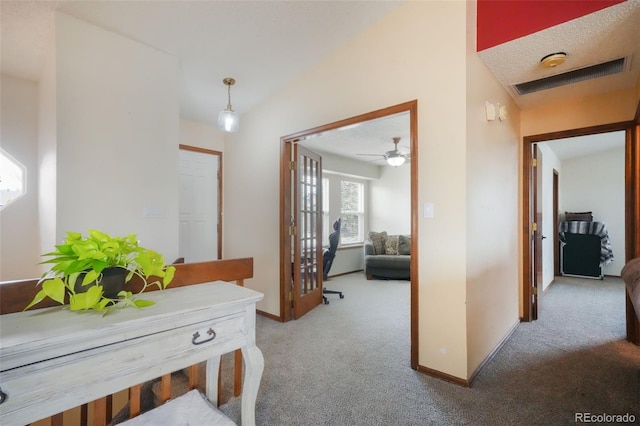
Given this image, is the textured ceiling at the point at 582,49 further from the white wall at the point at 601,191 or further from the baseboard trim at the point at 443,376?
the white wall at the point at 601,191

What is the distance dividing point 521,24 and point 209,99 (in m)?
2.90

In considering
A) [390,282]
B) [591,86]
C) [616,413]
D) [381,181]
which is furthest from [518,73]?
[381,181]

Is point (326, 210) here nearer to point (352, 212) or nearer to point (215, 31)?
point (352, 212)

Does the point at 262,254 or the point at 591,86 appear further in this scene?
the point at 262,254

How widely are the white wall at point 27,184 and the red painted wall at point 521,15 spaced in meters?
3.99

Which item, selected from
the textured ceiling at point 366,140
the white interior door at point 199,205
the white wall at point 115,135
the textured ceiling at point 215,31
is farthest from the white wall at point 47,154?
the textured ceiling at point 366,140

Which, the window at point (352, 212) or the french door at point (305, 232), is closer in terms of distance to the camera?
the french door at point (305, 232)

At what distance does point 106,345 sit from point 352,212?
5821mm

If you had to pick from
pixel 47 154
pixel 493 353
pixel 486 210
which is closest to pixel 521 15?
pixel 486 210

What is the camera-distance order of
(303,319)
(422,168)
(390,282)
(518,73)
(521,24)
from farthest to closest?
1. (390,282)
2. (303,319)
3. (518,73)
4. (422,168)
5. (521,24)

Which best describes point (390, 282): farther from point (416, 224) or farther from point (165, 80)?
point (165, 80)

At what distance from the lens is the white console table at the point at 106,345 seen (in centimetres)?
81

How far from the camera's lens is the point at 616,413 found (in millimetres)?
1716

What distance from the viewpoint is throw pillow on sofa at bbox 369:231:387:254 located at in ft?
18.9
